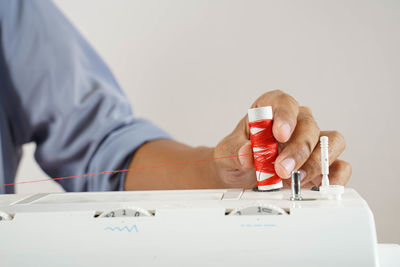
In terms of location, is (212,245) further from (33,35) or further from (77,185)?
(33,35)

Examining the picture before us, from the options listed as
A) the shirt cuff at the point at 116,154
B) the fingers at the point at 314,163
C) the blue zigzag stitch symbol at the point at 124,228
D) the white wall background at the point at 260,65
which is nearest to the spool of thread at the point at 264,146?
the fingers at the point at 314,163

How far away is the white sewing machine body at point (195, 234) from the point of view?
1.95 feet

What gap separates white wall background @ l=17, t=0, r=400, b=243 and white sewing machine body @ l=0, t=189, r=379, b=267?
1061 mm

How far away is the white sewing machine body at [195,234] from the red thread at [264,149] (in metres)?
0.06

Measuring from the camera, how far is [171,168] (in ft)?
3.96

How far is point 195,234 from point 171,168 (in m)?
0.59

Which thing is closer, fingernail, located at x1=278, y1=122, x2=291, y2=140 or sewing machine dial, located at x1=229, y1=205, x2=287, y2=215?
sewing machine dial, located at x1=229, y1=205, x2=287, y2=215

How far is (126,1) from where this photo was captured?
1830 mm

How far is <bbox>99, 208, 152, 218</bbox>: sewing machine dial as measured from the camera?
65 centimetres

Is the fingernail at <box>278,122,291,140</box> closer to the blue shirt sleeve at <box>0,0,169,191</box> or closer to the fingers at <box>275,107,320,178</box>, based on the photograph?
the fingers at <box>275,107,320,178</box>

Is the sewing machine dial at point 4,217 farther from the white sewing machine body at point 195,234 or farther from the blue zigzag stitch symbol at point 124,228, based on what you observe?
the blue zigzag stitch symbol at point 124,228

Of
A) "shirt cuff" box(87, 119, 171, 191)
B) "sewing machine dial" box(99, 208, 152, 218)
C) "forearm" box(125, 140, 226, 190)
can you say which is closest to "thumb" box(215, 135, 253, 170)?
"forearm" box(125, 140, 226, 190)

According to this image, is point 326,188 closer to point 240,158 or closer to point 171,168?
point 240,158

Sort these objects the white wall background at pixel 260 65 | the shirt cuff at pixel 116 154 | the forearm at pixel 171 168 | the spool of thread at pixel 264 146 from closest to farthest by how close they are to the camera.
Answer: the spool of thread at pixel 264 146
the forearm at pixel 171 168
the shirt cuff at pixel 116 154
the white wall background at pixel 260 65
